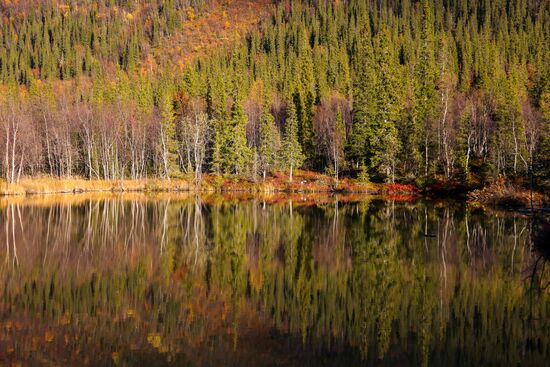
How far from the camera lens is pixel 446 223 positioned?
104ft

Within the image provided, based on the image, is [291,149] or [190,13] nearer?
[291,149]

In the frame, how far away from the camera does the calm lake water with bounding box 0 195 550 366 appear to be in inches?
428

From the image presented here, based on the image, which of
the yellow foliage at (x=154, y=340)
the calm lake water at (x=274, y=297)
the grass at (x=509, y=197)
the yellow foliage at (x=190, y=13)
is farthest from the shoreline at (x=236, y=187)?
the yellow foliage at (x=190, y=13)

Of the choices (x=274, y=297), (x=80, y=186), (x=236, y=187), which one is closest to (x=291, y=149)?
(x=236, y=187)

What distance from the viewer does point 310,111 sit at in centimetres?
8269

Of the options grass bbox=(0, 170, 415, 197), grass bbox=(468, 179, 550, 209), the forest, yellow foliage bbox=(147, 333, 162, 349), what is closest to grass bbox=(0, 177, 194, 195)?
grass bbox=(0, 170, 415, 197)

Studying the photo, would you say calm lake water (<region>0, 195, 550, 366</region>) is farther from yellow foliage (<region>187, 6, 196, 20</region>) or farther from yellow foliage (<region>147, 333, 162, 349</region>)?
yellow foliage (<region>187, 6, 196, 20</region>)

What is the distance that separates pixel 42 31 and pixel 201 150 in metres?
123

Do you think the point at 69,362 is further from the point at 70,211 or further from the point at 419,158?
the point at 419,158

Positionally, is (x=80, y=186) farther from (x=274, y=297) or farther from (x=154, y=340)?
(x=154, y=340)

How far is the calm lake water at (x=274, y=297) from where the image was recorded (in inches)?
428

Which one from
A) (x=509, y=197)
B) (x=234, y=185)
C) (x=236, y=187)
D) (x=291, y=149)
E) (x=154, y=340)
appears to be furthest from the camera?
(x=291, y=149)

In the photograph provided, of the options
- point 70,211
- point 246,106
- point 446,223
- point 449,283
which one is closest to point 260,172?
point 246,106

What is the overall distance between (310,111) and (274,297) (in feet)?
228
